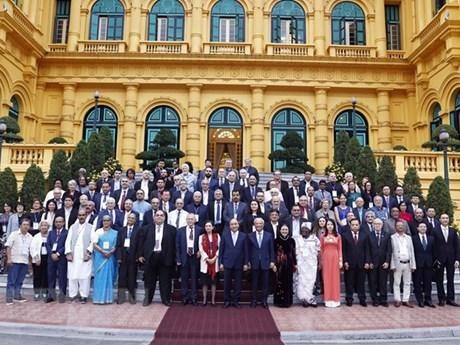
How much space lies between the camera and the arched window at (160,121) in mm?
23172

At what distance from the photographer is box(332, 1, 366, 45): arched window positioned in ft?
79.3

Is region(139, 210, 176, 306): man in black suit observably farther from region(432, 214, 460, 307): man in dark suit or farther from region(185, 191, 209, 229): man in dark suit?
region(432, 214, 460, 307): man in dark suit

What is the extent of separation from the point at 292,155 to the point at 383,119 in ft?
21.1

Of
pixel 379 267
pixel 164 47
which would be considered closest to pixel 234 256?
pixel 379 267

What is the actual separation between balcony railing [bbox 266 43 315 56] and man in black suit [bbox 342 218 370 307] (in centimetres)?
1618

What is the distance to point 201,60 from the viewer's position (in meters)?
22.5

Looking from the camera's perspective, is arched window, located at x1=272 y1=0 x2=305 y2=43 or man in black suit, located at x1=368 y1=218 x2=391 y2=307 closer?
man in black suit, located at x1=368 y1=218 x2=391 y2=307

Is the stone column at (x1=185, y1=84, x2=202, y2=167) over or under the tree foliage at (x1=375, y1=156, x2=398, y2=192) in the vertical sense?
over

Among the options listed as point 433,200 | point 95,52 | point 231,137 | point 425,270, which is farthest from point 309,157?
point 425,270

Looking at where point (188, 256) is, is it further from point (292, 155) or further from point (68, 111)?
point (68, 111)

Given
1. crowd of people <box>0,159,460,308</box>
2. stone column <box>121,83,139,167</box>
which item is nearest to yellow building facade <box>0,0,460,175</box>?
stone column <box>121,83,139,167</box>

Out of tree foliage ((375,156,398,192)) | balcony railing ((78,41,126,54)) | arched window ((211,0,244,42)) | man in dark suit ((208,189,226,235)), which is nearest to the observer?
man in dark suit ((208,189,226,235))

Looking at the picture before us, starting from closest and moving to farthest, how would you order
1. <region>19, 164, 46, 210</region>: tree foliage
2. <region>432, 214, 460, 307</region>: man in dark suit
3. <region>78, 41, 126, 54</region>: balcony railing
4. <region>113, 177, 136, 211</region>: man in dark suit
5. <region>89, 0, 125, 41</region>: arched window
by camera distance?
<region>432, 214, 460, 307</region>: man in dark suit < <region>113, 177, 136, 211</region>: man in dark suit < <region>19, 164, 46, 210</region>: tree foliage < <region>78, 41, 126, 54</region>: balcony railing < <region>89, 0, 125, 41</region>: arched window

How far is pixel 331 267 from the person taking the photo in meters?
8.51
